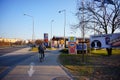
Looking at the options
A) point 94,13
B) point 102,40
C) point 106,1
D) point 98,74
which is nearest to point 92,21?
point 94,13

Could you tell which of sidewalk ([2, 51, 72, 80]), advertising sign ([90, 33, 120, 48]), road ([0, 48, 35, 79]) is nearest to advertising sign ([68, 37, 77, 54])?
road ([0, 48, 35, 79])

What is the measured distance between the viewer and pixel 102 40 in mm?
24953

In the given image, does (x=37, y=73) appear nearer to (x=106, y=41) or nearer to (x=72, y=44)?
(x=106, y=41)

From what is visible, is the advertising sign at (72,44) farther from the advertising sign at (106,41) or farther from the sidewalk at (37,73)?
the sidewalk at (37,73)

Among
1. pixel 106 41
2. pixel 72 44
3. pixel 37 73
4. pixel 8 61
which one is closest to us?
pixel 37 73

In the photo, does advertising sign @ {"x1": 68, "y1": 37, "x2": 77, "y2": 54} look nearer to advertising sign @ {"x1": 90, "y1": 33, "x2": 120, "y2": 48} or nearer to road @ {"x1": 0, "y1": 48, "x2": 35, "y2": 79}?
road @ {"x1": 0, "y1": 48, "x2": 35, "y2": 79}

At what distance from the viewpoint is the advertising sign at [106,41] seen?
23.5 metres

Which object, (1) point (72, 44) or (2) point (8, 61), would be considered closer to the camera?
(2) point (8, 61)

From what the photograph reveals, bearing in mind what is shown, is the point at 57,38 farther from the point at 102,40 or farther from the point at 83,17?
the point at 102,40

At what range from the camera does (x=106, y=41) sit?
24.6m

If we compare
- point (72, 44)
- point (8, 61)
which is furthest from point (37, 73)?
point (72, 44)

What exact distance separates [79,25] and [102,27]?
139 inches

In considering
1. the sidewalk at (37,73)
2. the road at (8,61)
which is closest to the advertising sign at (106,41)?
the road at (8,61)

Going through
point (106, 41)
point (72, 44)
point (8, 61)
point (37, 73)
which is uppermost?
point (106, 41)
